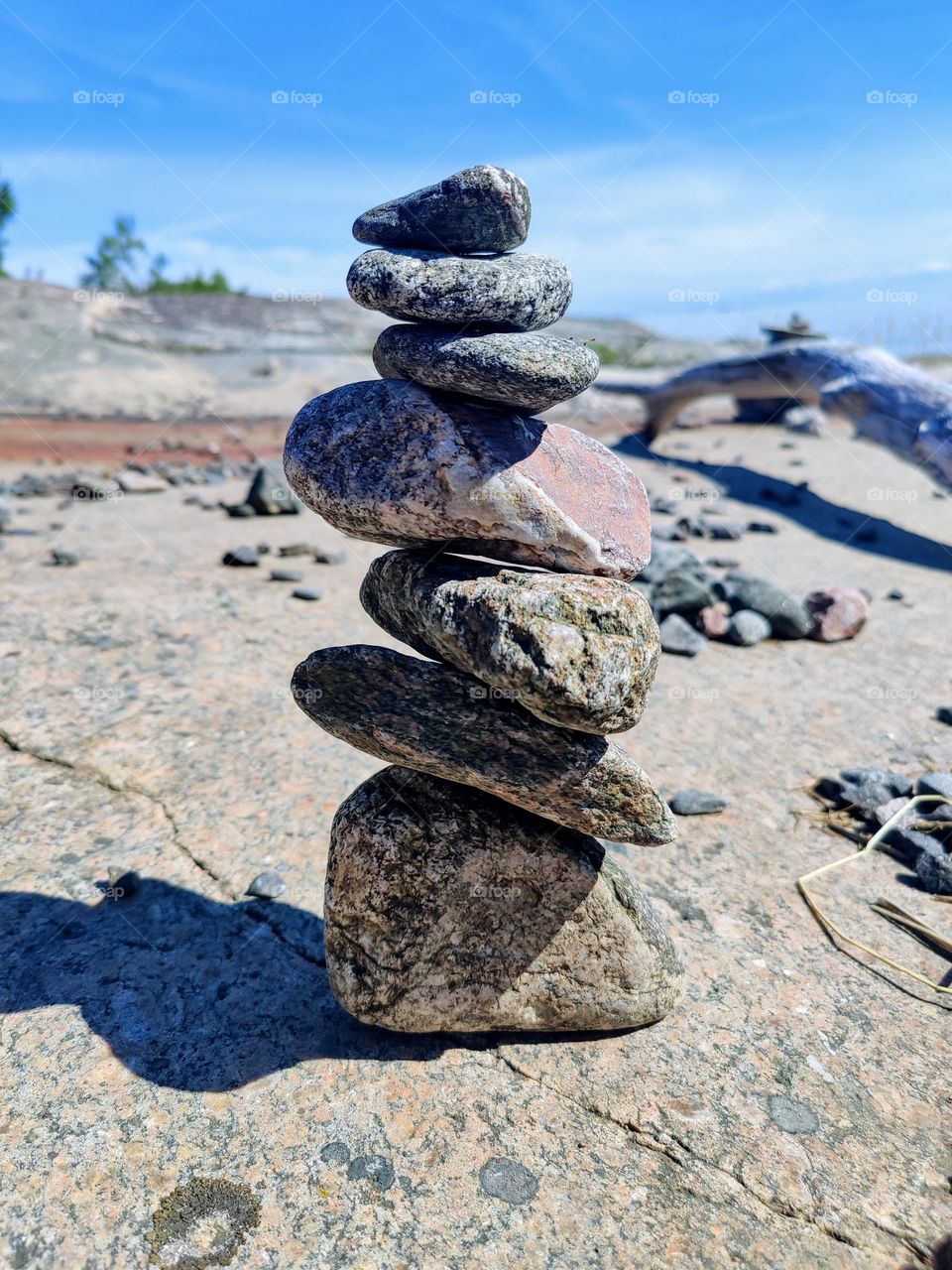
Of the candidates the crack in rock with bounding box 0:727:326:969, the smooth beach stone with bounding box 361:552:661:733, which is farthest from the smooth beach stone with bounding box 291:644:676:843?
the crack in rock with bounding box 0:727:326:969

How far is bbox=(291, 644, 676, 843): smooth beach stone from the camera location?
3.75 meters

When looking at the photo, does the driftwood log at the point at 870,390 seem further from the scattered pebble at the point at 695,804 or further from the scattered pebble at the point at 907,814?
the scattered pebble at the point at 695,804

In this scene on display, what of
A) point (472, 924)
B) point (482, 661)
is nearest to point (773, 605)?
point (472, 924)

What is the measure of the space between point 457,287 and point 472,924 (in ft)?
8.95

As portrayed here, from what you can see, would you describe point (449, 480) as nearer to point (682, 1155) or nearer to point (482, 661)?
point (482, 661)

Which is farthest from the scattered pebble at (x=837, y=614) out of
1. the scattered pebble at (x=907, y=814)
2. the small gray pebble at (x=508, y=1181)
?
the small gray pebble at (x=508, y=1181)

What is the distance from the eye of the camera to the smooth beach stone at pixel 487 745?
3746mm

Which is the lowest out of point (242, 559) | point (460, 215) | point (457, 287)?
point (242, 559)

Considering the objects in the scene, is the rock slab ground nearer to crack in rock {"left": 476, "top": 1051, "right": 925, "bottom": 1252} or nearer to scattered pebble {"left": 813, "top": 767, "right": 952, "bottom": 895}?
crack in rock {"left": 476, "top": 1051, "right": 925, "bottom": 1252}

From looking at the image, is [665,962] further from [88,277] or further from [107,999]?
[88,277]

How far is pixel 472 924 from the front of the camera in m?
4.02

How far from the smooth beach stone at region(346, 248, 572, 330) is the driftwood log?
33.0ft

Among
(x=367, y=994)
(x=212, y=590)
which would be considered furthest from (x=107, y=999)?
(x=212, y=590)

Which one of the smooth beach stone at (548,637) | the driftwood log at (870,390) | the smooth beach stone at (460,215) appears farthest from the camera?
the driftwood log at (870,390)
